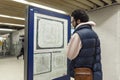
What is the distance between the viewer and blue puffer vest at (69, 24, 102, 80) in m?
2.22

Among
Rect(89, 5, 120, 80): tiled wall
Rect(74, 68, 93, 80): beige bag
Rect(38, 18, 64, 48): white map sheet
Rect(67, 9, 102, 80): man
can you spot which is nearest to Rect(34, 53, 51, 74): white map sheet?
Rect(38, 18, 64, 48): white map sheet

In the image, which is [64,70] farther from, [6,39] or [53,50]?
[6,39]

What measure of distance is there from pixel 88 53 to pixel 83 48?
9 cm

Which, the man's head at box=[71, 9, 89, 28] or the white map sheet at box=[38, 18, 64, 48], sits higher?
the man's head at box=[71, 9, 89, 28]

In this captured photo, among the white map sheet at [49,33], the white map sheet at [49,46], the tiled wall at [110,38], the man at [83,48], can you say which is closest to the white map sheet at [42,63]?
the white map sheet at [49,46]

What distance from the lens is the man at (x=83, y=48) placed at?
2211mm

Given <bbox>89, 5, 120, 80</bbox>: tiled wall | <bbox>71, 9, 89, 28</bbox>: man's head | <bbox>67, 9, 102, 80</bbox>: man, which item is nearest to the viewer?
<bbox>67, 9, 102, 80</bbox>: man

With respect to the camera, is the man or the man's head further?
the man's head

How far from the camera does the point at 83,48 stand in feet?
7.30

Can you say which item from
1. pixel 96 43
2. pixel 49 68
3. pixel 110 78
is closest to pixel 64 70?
pixel 49 68

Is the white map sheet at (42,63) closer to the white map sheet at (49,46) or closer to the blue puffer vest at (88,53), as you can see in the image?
the white map sheet at (49,46)

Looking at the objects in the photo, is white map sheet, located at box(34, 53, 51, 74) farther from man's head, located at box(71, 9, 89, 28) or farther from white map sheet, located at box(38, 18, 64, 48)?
man's head, located at box(71, 9, 89, 28)

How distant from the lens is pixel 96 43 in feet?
7.59

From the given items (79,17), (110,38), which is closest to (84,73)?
(79,17)
